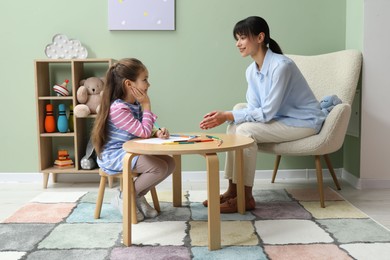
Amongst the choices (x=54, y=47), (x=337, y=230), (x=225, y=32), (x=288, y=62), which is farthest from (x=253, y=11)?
(x=337, y=230)

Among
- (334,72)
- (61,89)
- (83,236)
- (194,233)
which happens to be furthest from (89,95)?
(334,72)

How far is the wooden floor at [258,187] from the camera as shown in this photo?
222 cm

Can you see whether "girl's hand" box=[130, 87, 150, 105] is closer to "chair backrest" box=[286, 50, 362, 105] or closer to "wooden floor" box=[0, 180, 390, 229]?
"wooden floor" box=[0, 180, 390, 229]

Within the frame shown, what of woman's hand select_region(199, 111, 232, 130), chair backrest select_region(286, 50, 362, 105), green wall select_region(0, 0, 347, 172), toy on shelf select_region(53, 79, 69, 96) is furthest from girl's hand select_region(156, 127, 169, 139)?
chair backrest select_region(286, 50, 362, 105)

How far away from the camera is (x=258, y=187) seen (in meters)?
2.78

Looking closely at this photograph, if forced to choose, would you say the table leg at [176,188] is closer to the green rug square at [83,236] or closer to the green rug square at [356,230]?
the green rug square at [83,236]

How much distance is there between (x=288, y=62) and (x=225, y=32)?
836 mm

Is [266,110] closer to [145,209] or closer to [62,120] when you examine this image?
[145,209]

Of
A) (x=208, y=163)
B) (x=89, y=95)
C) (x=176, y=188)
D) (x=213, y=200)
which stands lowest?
(x=176, y=188)

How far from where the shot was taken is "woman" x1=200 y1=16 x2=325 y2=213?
86.4 inches

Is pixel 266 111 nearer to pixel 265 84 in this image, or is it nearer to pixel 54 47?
pixel 265 84

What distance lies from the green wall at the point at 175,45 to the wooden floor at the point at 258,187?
0.33 meters

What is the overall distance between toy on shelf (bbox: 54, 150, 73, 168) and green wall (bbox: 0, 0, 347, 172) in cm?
24

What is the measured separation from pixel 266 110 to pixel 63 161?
1464mm
